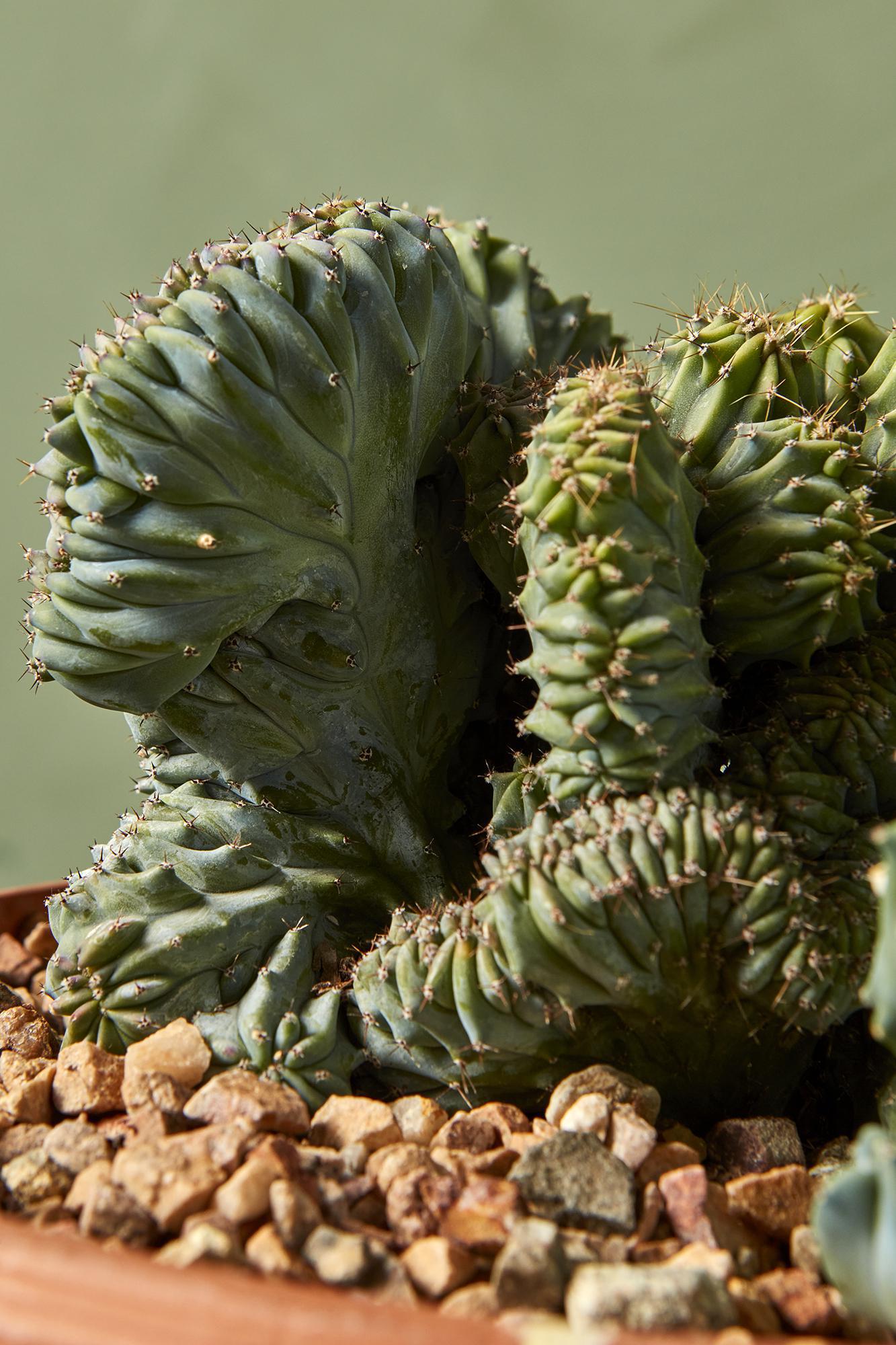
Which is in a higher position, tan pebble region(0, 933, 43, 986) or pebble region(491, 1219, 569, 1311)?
tan pebble region(0, 933, 43, 986)

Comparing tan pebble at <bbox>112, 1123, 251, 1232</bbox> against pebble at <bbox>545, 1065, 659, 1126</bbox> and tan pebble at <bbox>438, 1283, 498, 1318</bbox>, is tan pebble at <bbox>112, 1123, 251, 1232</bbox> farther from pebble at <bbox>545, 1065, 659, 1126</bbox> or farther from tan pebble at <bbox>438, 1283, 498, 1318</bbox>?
pebble at <bbox>545, 1065, 659, 1126</bbox>

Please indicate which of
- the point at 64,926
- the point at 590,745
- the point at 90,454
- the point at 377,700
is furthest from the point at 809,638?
the point at 64,926

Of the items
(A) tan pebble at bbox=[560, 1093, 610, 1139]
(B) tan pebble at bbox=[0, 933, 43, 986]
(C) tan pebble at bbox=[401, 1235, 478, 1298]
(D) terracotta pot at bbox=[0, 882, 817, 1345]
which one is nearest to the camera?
(D) terracotta pot at bbox=[0, 882, 817, 1345]

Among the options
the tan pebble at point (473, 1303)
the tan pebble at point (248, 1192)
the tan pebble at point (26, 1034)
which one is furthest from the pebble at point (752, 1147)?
the tan pebble at point (26, 1034)

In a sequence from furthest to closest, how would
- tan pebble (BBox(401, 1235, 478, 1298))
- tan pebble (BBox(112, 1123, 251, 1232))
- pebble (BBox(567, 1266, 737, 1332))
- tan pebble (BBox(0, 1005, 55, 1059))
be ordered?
tan pebble (BBox(0, 1005, 55, 1059)) → tan pebble (BBox(112, 1123, 251, 1232)) → tan pebble (BBox(401, 1235, 478, 1298)) → pebble (BBox(567, 1266, 737, 1332))

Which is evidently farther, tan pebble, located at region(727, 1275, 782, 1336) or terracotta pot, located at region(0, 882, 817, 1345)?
tan pebble, located at region(727, 1275, 782, 1336)

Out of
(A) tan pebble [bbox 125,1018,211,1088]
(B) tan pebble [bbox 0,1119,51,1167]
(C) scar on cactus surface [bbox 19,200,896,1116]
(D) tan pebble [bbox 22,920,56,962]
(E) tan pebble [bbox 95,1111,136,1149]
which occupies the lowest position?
(B) tan pebble [bbox 0,1119,51,1167]

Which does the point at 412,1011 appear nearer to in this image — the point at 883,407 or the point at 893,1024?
the point at 893,1024

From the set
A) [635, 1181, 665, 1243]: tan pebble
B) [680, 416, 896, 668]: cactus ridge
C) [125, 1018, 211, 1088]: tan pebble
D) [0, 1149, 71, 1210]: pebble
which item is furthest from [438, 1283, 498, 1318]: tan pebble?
[680, 416, 896, 668]: cactus ridge
